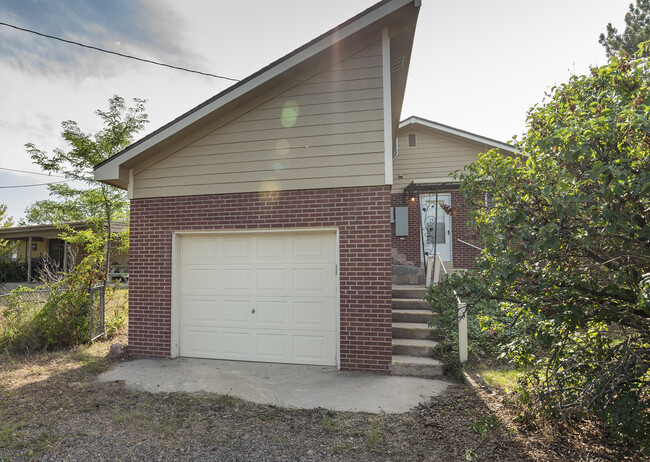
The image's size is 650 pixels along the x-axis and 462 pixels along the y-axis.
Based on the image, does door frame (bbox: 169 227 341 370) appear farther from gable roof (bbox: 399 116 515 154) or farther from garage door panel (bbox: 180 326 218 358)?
gable roof (bbox: 399 116 515 154)

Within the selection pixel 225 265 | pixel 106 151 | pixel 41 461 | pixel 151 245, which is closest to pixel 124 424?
pixel 41 461

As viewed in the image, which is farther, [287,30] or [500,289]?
[287,30]

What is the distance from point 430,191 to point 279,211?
22.4ft

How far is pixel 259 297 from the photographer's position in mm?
6125

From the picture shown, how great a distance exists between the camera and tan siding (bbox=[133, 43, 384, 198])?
563 centimetres

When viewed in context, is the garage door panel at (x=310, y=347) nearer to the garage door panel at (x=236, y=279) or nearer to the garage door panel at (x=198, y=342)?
the garage door panel at (x=236, y=279)

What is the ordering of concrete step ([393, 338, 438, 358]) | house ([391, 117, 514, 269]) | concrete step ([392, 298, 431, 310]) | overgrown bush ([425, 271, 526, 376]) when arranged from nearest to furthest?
overgrown bush ([425, 271, 526, 376]), concrete step ([393, 338, 438, 358]), concrete step ([392, 298, 431, 310]), house ([391, 117, 514, 269])

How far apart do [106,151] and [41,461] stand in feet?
25.2

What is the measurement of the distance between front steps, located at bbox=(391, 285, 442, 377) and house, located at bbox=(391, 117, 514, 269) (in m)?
3.73

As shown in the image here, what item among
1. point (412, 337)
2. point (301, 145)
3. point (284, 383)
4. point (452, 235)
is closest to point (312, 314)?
point (284, 383)

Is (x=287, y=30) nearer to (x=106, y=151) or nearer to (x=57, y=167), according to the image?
(x=106, y=151)

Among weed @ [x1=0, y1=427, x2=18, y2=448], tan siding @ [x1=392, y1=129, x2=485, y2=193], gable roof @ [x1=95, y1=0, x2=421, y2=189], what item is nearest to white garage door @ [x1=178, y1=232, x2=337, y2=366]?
gable roof @ [x1=95, y1=0, x2=421, y2=189]

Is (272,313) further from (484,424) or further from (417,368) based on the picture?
(484,424)

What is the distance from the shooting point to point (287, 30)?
730 centimetres
